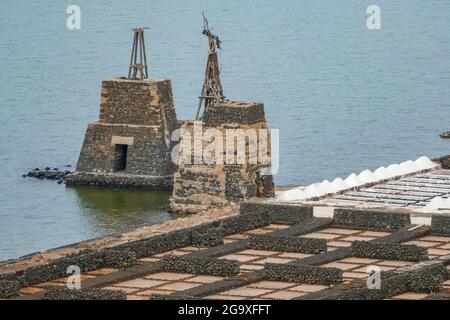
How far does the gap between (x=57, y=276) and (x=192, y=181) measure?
30.7 m

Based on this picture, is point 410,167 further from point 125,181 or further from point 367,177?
point 125,181

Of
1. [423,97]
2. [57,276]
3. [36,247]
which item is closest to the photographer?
[57,276]

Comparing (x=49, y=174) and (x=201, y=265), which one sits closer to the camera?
(x=201, y=265)

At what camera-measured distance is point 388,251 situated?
73.9m

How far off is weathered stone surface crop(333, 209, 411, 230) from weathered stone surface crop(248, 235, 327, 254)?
4.84 meters

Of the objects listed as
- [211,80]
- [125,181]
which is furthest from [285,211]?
[125,181]

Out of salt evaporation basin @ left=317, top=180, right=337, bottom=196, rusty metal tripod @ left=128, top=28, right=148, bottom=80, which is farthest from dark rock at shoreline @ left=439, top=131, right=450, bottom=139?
salt evaporation basin @ left=317, top=180, right=337, bottom=196

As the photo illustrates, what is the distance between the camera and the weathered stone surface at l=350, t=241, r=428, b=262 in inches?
2886

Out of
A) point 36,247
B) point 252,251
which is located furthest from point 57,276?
point 36,247

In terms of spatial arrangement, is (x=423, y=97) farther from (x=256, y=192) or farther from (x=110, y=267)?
(x=110, y=267)

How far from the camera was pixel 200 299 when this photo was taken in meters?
65.9

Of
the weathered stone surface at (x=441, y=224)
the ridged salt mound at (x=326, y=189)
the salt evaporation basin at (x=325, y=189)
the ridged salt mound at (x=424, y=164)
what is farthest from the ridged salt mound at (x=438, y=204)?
the ridged salt mound at (x=424, y=164)

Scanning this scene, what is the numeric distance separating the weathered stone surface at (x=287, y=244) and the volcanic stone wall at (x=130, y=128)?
121 ft

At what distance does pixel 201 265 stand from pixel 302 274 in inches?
124
